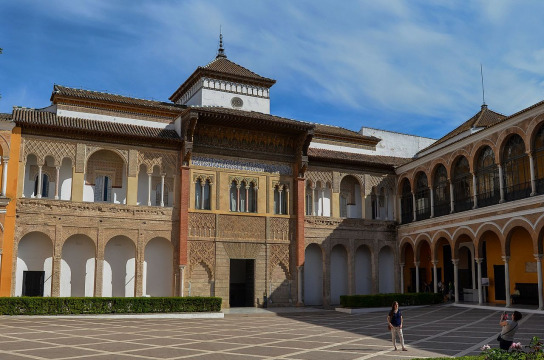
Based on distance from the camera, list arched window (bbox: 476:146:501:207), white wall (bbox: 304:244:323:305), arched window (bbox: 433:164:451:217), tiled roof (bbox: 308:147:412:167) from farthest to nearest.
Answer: tiled roof (bbox: 308:147:412:167) → white wall (bbox: 304:244:323:305) → arched window (bbox: 433:164:451:217) → arched window (bbox: 476:146:501:207)

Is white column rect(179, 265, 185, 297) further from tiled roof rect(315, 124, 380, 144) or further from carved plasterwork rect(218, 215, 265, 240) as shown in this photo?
tiled roof rect(315, 124, 380, 144)

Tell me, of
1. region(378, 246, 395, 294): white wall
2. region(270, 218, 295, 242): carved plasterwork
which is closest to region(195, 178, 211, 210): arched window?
region(270, 218, 295, 242): carved plasterwork

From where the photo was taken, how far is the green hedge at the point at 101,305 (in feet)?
65.0

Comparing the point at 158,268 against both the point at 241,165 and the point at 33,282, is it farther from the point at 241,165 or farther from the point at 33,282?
the point at 241,165

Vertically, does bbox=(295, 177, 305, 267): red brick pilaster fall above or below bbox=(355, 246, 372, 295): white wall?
above

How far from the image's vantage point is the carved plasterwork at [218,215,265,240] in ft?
87.1

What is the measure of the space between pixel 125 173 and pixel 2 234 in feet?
19.3

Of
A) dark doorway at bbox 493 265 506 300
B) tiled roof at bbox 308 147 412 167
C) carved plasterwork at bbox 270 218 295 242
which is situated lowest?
dark doorway at bbox 493 265 506 300

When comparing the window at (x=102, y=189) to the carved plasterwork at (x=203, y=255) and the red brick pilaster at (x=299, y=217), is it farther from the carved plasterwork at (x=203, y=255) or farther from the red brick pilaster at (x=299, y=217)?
the red brick pilaster at (x=299, y=217)

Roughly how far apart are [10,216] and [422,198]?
827 inches

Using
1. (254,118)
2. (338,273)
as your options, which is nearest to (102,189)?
(254,118)

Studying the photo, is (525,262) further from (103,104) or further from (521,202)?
(103,104)

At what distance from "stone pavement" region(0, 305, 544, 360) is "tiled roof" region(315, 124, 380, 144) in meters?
11.8

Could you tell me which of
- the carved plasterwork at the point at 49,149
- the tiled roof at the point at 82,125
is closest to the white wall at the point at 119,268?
the carved plasterwork at the point at 49,149
